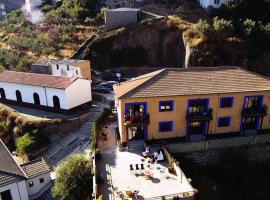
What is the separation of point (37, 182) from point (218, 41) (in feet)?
100

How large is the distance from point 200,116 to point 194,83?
321 cm

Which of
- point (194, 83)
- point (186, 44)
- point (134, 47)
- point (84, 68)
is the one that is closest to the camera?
point (194, 83)

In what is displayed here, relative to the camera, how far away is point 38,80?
40844 mm

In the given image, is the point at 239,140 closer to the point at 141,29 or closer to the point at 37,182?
the point at 37,182

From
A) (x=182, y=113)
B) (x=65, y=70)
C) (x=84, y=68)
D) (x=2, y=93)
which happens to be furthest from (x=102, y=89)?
(x=182, y=113)

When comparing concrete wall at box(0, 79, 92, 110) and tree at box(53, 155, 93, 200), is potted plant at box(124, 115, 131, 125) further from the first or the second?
concrete wall at box(0, 79, 92, 110)

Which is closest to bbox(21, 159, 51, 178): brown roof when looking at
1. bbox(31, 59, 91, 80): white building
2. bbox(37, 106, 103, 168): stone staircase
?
bbox(37, 106, 103, 168): stone staircase

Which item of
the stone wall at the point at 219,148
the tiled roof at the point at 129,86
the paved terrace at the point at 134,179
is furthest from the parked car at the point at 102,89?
the stone wall at the point at 219,148

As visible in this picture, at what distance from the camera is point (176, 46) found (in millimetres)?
49656

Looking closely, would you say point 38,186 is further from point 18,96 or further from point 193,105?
point 193,105

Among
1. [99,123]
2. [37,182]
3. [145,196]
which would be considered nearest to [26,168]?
[37,182]

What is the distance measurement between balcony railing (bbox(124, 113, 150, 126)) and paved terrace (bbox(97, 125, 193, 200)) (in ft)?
9.36

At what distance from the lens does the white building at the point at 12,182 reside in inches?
1095

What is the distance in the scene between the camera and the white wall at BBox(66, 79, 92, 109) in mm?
38750
